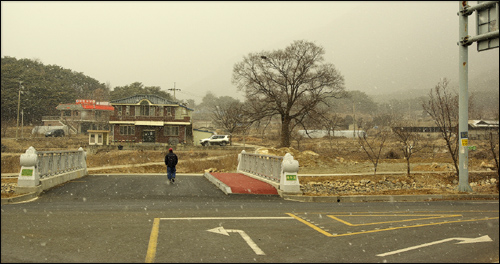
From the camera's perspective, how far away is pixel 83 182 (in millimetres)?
18984

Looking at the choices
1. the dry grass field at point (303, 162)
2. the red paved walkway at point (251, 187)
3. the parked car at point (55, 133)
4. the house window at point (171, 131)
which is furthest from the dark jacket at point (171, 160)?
the house window at point (171, 131)

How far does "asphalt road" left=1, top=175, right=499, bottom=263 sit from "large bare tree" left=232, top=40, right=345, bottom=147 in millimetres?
38552

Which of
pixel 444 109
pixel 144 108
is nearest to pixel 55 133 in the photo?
pixel 144 108

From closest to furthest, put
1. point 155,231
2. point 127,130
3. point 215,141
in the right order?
point 155,231 → point 127,130 → point 215,141

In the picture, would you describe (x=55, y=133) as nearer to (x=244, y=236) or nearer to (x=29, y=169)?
(x=29, y=169)

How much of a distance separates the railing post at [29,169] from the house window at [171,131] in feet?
136

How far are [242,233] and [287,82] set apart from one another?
4538cm

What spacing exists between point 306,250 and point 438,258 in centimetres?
207

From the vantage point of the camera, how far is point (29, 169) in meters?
14.5

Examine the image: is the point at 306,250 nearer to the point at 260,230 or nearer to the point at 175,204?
the point at 260,230

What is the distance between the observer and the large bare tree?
5109cm

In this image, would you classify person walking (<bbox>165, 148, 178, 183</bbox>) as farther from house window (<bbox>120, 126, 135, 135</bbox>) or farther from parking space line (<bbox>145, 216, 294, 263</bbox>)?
house window (<bbox>120, 126, 135, 135</bbox>)

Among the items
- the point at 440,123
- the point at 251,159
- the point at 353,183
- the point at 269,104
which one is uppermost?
the point at 269,104

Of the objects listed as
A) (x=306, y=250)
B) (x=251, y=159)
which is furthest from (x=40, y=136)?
(x=306, y=250)
